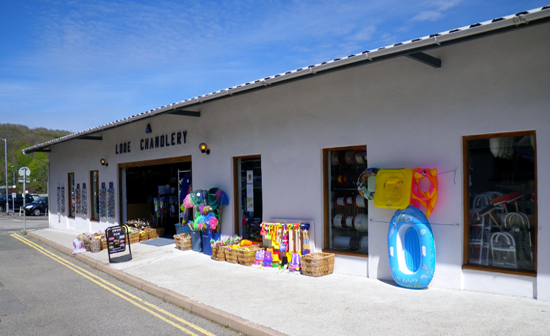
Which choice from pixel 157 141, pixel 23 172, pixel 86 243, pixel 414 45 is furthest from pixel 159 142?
pixel 23 172

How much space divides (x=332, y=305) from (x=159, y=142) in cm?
877

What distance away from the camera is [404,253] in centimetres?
658

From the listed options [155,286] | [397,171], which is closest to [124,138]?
[155,286]

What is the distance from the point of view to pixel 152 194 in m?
15.9

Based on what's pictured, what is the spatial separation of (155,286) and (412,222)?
15.3ft

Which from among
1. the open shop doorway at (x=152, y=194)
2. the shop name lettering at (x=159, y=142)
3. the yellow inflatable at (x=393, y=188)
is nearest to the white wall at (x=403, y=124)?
the yellow inflatable at (x=393, y=188)

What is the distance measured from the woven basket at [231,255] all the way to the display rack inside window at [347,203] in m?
2.25

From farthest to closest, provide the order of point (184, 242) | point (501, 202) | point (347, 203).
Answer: point (184, 242) < point (347, 203) < point (501, 202)

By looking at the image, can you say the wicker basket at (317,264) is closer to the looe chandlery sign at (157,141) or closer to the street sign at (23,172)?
the looe chandlery sign at (157,141)

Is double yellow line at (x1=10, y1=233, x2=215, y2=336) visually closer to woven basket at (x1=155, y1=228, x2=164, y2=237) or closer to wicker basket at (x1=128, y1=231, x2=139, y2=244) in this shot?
wicker basket at (x1=128, y1=231, x2=139, y2=244)

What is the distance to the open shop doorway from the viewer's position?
48.6 ft

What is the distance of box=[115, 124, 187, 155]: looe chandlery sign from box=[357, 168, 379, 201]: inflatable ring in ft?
20.2

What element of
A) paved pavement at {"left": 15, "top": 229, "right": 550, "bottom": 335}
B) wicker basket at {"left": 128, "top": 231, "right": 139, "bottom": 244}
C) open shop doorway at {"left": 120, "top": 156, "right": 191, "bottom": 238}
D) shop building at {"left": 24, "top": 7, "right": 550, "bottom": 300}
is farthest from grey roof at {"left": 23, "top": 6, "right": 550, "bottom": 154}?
open shop doorway at {"left": 120, "top": 156, "right": 191, "bottom": 238}

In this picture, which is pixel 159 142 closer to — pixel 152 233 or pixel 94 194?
pixel 152 233
